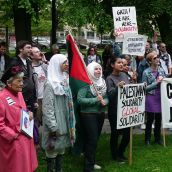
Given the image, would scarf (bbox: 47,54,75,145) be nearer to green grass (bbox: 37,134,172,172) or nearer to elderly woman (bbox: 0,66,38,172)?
elderly woman (bbox: 0,66,38,172)

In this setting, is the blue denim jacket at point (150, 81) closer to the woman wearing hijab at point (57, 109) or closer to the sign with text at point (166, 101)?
the sign with text at point (166, 101)

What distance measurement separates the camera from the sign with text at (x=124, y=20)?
1121 cm

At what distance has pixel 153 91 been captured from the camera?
955 cm

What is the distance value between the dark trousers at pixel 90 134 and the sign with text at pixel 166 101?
2.22 meters

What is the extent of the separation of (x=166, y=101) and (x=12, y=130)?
14.8 ft

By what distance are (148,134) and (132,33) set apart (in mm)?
2620

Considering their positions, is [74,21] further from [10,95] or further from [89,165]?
[10,95]

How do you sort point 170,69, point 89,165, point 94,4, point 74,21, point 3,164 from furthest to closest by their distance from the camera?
point 94,4 < point 74,21 < point 170,69 < point 89,165 < point 3,164

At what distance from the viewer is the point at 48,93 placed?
271 inches

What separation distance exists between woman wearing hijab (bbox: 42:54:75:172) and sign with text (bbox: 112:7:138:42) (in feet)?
14.5

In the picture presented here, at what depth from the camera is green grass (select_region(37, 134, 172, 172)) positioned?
26.3 feet

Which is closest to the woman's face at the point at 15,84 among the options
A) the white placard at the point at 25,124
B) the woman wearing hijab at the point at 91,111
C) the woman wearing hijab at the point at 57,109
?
the white placard at the point at 25,124

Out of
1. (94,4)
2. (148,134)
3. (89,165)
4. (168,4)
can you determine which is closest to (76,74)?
(89,165)

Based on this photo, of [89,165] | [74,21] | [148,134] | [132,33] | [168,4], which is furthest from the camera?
[168,4]
